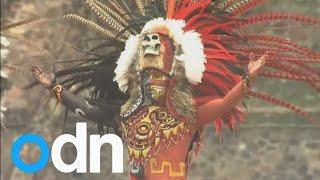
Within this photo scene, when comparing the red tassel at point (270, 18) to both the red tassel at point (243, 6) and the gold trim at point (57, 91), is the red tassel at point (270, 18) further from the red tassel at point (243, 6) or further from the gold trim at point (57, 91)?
the gold trim at point (57, 91)

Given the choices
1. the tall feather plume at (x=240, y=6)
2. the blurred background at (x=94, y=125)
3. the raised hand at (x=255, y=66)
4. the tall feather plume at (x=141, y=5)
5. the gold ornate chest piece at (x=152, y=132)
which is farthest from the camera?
the blurred background at (x=94, y=125)

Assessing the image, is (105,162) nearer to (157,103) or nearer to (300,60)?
(157,103)

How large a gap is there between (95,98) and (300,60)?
1651mm

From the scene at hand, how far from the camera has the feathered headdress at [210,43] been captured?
5.55 metres

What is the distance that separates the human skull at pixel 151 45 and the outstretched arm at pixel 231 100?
56 centimetres

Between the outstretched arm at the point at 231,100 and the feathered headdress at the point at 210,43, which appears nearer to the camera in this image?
the outstretched arm at the point at 231,100

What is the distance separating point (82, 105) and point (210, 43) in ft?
3.73

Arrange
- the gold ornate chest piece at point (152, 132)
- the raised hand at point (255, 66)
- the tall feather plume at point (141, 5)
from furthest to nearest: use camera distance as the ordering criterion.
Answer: the tall feather plume at point (141, 5), the gold ornate chest piece at point (152, 132), the raised hand at point (255, 66)

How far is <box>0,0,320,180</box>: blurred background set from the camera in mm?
6418

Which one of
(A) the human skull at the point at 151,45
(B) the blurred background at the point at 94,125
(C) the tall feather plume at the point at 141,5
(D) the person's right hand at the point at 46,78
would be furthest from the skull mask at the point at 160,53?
(D) the person's right hand at the point at 46,78

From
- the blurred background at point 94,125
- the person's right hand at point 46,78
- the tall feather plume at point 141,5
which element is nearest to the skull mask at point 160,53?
the tall feather plume at point 141,5

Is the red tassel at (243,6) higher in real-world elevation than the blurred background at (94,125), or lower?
higher

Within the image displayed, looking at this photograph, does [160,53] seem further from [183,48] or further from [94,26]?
[94,26]

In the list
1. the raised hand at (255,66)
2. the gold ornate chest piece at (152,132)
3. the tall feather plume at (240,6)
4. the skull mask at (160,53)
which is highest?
the tall feather plume at (240,6)
